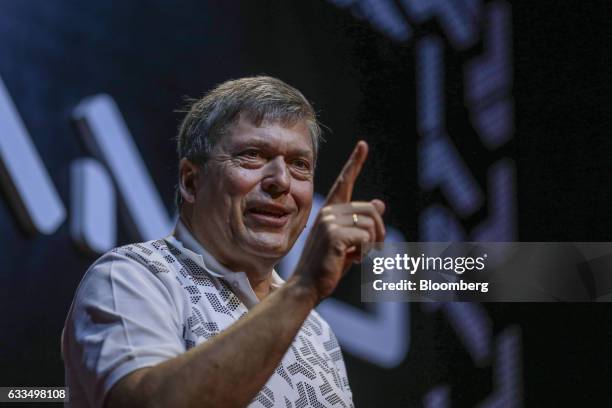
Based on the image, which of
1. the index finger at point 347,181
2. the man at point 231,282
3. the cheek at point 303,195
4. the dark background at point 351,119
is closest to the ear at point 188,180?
the man at point 231,282

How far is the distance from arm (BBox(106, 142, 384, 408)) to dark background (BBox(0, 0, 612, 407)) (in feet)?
4.38

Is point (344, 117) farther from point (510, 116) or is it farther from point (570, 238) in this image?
point (570, 238)

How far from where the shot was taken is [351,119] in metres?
2.49

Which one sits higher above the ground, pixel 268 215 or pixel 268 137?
pixel 268 137

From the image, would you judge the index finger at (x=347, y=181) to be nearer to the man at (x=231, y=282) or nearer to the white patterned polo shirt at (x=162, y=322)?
the man at (x=231, y=282)

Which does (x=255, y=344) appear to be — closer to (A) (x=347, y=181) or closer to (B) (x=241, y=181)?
(A) (x=347, y=181)

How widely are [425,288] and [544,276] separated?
1.29 feet

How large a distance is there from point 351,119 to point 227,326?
126 cm

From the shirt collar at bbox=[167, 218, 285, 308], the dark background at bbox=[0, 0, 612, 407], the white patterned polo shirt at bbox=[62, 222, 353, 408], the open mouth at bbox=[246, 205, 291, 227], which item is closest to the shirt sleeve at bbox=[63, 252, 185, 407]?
the white patterned polo shirt at bbox=[62, 222, 353, 408]

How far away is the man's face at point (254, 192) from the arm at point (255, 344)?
0.42m

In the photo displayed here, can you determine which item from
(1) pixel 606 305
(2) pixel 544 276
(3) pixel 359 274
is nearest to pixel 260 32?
(3) pixel 359 274

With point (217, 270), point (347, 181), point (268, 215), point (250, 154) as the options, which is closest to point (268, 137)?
point (250, 154)

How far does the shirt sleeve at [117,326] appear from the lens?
1138mm

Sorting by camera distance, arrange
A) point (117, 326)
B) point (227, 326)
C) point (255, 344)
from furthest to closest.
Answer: point (227, 326)
point (117, 326)
point (255, 344)
